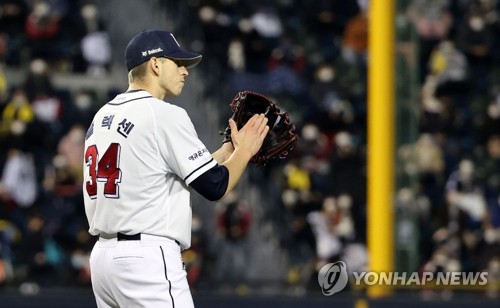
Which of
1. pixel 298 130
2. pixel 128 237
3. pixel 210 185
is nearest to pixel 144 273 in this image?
pixel 128 237

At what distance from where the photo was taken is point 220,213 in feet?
36.1

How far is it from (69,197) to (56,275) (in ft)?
3.07

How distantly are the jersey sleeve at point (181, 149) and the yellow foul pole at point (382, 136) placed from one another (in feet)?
12.1

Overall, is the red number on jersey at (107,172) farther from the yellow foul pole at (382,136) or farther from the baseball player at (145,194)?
the yellow foul pole at (382,136)

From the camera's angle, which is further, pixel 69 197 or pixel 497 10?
pixel 497 10

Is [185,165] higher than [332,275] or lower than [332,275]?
higher

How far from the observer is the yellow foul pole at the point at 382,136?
295 inches

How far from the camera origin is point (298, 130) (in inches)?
476

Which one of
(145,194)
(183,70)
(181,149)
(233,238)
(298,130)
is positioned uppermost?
(183,70)

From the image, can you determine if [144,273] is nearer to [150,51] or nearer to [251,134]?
[251,134]

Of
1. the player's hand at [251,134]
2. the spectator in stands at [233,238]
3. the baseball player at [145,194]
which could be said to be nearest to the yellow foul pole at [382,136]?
the spectator in stands at [233,238]

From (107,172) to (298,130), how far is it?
8.13 metres

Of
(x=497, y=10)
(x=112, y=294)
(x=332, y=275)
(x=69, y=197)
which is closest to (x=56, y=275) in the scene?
(x=69, y=197)

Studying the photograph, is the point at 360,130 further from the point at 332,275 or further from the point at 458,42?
the point at 332,275
